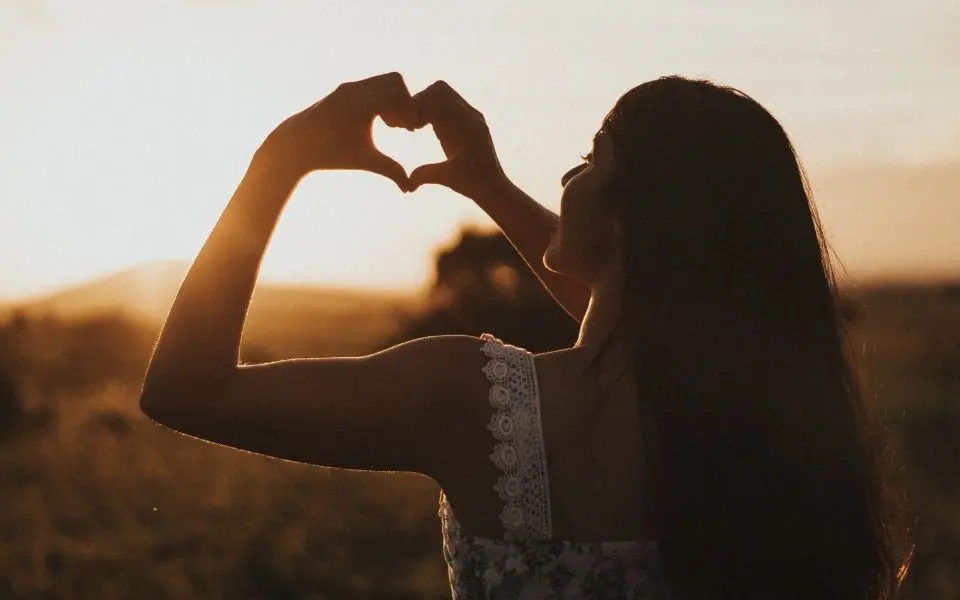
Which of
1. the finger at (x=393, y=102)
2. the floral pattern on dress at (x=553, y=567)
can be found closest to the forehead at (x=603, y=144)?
the finger at (x=393, y=102)

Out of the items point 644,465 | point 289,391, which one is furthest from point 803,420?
point 289,391

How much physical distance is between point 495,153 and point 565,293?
425mm

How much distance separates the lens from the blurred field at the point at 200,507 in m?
9.45

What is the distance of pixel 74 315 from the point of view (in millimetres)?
25328

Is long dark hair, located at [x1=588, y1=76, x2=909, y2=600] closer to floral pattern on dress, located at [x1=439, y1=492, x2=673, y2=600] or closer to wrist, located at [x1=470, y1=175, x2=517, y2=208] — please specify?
floral pattern on dress, located at [x1=439, y1=492, x2=673, y2=600]

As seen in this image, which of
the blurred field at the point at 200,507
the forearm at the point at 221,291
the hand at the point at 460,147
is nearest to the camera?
the forearm at the point at 221,291

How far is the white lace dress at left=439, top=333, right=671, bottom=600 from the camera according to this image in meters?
1.78

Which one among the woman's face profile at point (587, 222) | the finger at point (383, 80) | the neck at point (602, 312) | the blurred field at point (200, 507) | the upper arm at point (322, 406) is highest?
the finger at point (383, 80)

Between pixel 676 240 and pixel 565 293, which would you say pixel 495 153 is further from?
pixel 676 240

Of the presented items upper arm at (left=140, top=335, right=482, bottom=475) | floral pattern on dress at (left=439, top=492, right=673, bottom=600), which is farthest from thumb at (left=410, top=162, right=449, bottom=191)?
floral pattern on dress at (left=439, top=492, right=673, bottom=600)

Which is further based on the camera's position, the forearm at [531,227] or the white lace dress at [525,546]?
the forearm at [531,227]

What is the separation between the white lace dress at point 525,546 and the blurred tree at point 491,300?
18.2 m

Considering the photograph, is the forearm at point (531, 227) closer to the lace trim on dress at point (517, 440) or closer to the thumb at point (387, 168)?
the thumb at point (387, 168)

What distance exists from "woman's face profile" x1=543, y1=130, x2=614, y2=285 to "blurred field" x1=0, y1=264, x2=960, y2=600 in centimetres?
69
